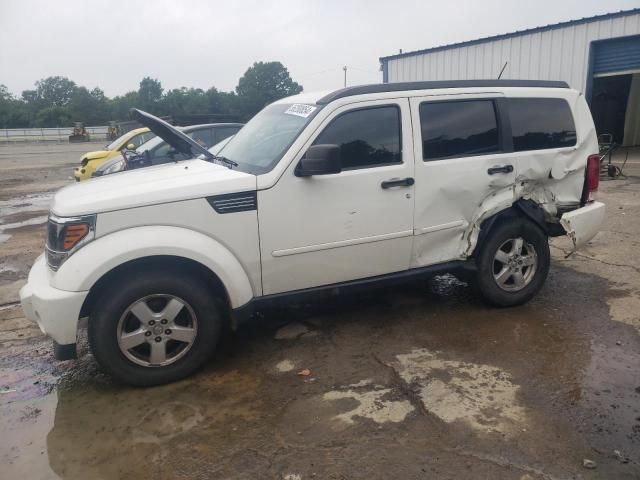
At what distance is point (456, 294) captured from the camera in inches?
201

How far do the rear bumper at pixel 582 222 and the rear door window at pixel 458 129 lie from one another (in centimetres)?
96

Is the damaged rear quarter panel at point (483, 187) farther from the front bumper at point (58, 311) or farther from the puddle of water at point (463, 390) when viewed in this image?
the front bumper at point (58, 311)

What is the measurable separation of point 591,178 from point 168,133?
385 cm

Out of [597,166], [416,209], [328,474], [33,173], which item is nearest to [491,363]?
[416,209]

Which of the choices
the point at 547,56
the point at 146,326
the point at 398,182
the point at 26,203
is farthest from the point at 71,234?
the point at 547,56

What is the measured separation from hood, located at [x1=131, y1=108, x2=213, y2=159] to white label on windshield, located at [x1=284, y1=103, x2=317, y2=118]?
813 mm

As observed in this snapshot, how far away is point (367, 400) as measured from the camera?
325 centimetres

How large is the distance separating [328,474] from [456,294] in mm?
2901

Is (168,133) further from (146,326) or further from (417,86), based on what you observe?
(417,86)

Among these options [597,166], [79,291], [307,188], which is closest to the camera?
[79,291]

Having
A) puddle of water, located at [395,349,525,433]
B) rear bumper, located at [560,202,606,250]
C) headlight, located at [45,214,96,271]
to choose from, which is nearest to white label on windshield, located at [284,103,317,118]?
headlight, located at [45,214,96,271]

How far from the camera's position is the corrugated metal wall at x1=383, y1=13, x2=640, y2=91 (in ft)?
46.6

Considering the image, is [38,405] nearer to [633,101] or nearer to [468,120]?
[468,120]

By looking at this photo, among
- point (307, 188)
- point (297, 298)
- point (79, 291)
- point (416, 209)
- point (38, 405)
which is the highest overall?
Answer: point (307, 188)
